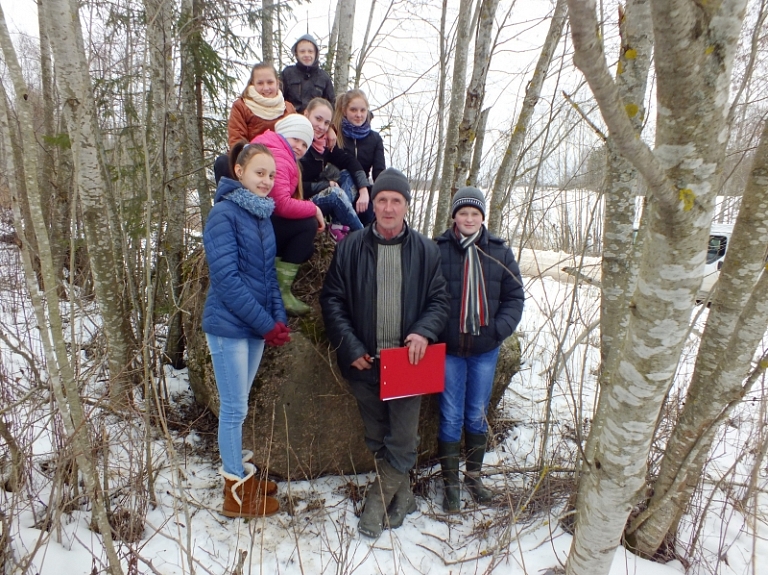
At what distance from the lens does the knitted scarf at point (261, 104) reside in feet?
10.9

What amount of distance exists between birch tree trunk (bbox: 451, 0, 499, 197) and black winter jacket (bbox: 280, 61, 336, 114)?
1612 millimetres

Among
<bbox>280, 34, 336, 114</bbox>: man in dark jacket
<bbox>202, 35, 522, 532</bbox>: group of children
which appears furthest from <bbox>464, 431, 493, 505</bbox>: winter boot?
<bbox>280, 34, 336, 114</bbox>: man in dark jacket

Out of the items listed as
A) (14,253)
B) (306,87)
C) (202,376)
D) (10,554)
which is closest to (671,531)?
(202,376)

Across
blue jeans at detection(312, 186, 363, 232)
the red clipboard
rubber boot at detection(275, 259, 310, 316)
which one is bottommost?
the red clipboard

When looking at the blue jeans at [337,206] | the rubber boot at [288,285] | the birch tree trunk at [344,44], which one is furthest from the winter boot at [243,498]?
the birch tree trunk at [344,44]

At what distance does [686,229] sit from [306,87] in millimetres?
4125

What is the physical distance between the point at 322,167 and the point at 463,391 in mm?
2097

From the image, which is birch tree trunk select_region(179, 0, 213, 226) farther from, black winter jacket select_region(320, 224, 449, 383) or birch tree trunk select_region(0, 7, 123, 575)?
birch tree trunk select_region(0, 7, 123, 575)

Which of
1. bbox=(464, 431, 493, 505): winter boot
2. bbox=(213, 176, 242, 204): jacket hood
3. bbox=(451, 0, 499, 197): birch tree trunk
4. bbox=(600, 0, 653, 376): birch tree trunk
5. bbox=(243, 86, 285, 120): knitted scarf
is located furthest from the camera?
bbox=(451, 0, 499, 197): birch tree trunk

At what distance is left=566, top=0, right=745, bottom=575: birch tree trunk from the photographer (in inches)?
32.1

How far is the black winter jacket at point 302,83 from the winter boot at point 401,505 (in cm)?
353

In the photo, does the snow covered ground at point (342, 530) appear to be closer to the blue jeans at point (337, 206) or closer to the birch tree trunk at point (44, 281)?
the birch tree trunk at point (44, 281)

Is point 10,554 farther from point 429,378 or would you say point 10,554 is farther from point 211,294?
point 429,378

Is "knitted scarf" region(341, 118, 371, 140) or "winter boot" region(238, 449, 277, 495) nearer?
"winter boot" region(238, 449, 277, 495)
